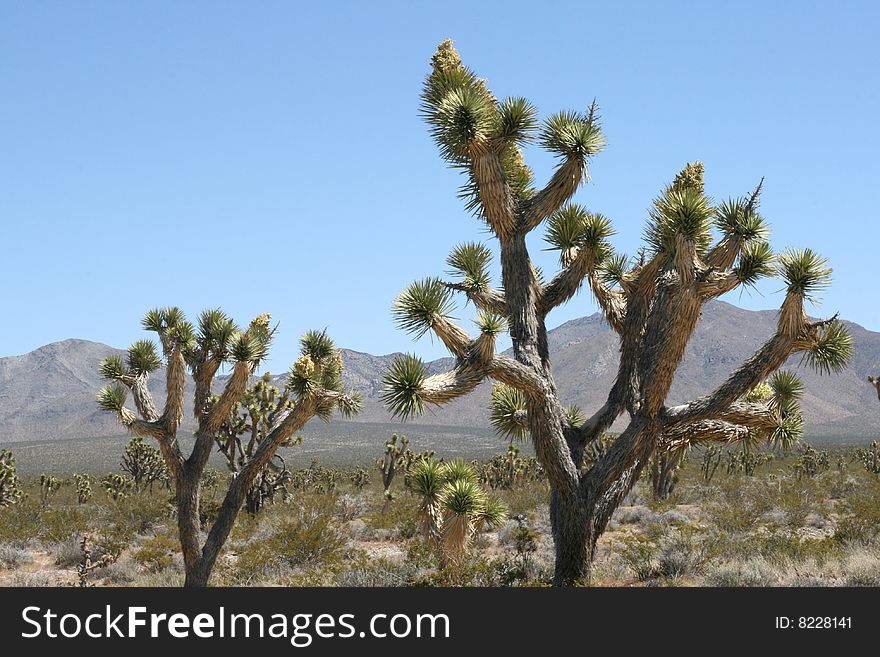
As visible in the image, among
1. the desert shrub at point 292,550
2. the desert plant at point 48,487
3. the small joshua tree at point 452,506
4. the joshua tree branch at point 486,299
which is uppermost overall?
the joshua tree branch at point 486,299

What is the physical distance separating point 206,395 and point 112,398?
1290 mm

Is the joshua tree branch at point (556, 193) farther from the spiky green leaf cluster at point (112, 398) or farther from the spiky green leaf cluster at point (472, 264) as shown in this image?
the spiky green leaf cluster at point (112, 398)

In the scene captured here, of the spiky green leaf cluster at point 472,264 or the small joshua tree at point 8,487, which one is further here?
the small joshua tree at point 8,487

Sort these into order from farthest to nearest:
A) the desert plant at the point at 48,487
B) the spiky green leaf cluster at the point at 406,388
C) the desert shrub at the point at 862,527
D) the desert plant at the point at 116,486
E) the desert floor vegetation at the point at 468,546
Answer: the desert plant at the point at 116,486 → the desert plant at the point at 48,487 → the desert shrub at the point at 862,527 → the desert floor vegetation at the point at 468,546 → the spiky green leaf cluster at the point at 406,388

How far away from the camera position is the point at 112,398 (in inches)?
476

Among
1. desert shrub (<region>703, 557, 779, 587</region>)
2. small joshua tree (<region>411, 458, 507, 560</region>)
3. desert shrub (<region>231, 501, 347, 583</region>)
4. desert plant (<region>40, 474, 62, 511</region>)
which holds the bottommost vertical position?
desert plant (<region>40, 474, 62, 511</region>)

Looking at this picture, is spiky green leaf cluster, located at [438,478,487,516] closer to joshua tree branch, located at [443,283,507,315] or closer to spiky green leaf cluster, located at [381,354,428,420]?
spiky green leaf cluster, located at [381,354,428,420]

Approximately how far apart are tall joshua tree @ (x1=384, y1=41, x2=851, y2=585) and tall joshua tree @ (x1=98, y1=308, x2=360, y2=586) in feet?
8.43

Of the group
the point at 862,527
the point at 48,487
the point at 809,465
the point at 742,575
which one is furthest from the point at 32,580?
the point at 809,465

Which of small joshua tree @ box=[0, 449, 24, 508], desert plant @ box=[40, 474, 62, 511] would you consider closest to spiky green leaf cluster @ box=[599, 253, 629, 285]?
small joshua tree @ box=[0, 449, 24, 508]

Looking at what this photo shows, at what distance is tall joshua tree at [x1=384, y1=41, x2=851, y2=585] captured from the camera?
8.88 metres

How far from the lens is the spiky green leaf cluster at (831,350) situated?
9.90 m

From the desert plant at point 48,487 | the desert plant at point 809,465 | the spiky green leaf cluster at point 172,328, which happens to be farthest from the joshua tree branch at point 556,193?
the desert plant at point 809,465

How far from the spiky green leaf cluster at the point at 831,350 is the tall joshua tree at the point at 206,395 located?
5643mm
